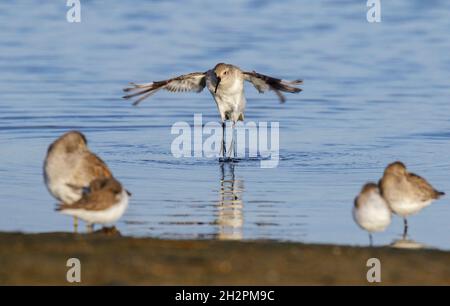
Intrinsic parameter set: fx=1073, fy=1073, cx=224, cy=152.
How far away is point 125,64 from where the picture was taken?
25531 mm

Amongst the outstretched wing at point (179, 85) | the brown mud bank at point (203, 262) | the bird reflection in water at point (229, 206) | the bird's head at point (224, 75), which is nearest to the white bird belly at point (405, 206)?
the brown mud bank at point (203, 262)

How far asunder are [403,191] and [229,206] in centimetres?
273

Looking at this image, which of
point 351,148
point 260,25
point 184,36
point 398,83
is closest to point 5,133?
point 351,148

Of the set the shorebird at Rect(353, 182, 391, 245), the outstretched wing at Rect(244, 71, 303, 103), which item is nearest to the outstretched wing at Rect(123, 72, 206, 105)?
the outstretched wing at Rect(244, 71, 303, 103)

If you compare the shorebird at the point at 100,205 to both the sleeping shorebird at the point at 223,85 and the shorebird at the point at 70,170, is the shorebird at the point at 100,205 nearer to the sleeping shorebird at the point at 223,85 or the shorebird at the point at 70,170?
the shorebird at the point at 70,170

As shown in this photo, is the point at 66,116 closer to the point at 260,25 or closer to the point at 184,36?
the point at 184,36

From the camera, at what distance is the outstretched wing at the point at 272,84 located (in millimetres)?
16717

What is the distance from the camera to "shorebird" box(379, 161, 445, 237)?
11086mm

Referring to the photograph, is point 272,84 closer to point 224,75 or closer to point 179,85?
point 224,75

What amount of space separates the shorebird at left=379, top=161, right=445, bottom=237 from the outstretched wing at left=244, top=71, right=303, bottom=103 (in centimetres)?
495

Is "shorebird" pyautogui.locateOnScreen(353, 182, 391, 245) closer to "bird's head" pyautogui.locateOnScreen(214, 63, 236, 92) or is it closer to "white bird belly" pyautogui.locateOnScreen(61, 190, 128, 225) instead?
"white bird belly" pyautogui.locateOnScreen(61, 190, 128, 225)

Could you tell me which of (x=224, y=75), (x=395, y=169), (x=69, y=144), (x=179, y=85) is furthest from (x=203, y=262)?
(x=179, y=85)

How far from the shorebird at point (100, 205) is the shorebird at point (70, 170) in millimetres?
386
